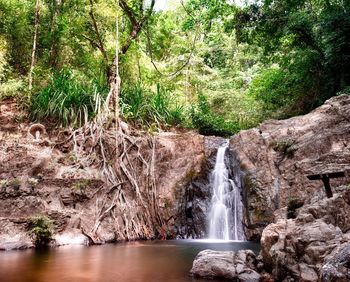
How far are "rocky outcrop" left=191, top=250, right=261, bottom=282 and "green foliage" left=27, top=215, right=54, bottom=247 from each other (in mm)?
3917

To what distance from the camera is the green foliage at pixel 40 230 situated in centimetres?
781

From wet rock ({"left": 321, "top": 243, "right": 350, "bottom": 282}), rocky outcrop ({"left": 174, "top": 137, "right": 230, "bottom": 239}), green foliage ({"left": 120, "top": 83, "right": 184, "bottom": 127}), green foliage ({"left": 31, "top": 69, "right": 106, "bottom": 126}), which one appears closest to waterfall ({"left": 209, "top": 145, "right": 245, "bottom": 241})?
rocky outcrop ({"left": 174, "top": 137, "right": 230, "bottom": 239})

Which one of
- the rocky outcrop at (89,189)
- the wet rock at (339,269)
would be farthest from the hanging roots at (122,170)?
the wet rock at (339,269)

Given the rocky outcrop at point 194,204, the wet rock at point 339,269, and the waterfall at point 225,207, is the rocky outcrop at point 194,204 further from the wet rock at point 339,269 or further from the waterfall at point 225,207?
the wet rock at point 339,269

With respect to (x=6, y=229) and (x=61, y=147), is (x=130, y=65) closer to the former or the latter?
(x=61, y=147)

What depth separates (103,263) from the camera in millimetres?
6113

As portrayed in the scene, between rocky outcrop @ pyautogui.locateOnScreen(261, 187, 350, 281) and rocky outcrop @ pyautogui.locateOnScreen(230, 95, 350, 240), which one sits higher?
rocky outcrop @ pyautogui.locateOnScreen(230, 95, 350, 240)

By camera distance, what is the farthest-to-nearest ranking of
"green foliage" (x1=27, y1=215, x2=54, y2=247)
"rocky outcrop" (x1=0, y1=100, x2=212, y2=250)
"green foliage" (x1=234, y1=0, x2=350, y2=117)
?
"green foliage" (x1=234, y1=0, x2=350, y2=117), "rocky outcrop" (x1=0, y1=100, x2=212, y2=250), "green foliage" (x1=27, y1=215, x2=54, y2=247)

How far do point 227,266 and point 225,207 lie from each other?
504cm

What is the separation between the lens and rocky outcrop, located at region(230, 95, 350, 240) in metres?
8.55

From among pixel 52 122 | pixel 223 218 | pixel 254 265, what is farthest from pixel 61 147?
pixel 254 265

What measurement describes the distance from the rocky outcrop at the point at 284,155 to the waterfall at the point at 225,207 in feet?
1.13

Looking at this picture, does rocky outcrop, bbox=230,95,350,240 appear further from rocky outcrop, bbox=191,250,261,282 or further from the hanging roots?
rocky outcrop, bbox=191,250,261,282

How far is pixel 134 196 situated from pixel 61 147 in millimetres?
2728
